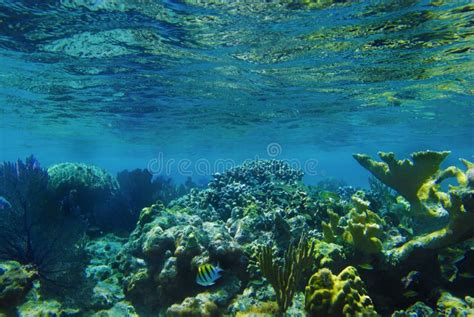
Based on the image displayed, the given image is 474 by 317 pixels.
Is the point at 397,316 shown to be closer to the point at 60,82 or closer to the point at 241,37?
the point at 241,37

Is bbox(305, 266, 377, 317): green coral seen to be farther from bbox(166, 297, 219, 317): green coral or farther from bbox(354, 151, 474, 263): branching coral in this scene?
bbox(354, 151, 474, 263): branching coral

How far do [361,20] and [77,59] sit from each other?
11.9m

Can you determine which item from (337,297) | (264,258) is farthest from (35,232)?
(337,297)

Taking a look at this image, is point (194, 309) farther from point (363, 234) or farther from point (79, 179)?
point (79, 179)

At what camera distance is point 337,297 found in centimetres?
478

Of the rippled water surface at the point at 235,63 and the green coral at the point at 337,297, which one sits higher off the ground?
the rippled water surface at the point at 235,63

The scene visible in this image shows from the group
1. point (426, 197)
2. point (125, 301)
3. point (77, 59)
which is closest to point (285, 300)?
point (125, 301)

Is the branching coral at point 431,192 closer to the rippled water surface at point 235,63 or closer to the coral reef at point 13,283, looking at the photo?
the rippled water surface at point 235,63

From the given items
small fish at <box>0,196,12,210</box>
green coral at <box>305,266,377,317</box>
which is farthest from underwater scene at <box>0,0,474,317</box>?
small fish at <box>0,196,12,210</box>

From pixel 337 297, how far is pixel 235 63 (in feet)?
41.4

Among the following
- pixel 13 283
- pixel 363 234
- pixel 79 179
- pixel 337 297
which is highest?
pixel 79 179

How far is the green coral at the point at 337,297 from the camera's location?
15.6ft

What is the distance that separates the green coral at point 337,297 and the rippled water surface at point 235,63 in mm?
8140

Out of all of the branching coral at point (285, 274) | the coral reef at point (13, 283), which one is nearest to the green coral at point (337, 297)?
the branching coral at point (285, 274)
